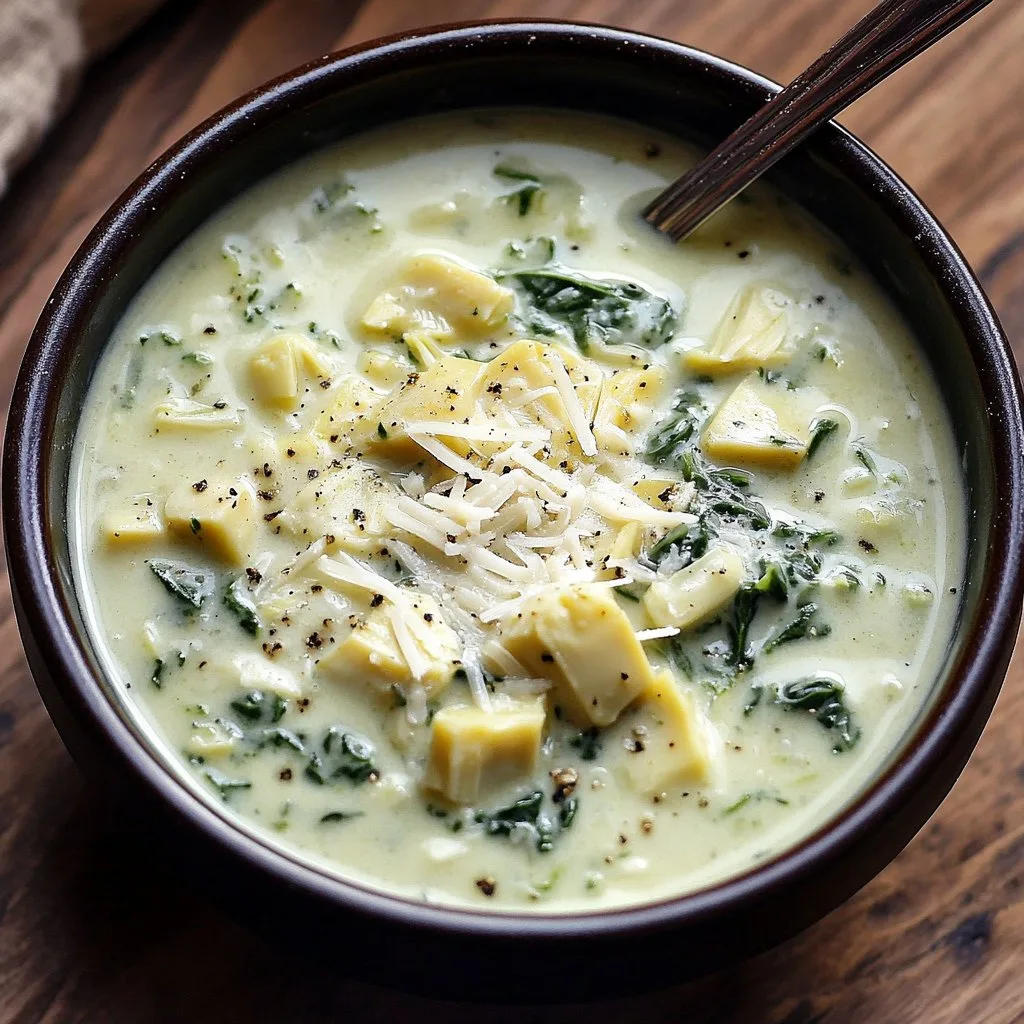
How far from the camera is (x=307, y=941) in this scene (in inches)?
71.6

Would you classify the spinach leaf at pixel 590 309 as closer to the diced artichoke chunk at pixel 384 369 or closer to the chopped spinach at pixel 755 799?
the diced artichoke chunk at pixel 384 369

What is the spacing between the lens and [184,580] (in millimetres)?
2074

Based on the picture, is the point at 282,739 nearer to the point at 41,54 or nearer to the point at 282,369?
the point at 282,369

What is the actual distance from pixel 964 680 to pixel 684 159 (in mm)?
1030

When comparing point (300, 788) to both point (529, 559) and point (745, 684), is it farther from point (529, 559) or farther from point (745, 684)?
point (745, 684)

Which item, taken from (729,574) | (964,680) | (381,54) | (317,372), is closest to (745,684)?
(729,574)

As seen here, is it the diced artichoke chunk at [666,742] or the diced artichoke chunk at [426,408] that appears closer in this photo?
the diced artichoke chunk at [666,742]

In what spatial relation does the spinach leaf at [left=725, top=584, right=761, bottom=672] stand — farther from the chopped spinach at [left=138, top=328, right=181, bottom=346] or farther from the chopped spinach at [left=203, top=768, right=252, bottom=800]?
the chopped spinach at [left=138, top=328, right=181, bottom=346]

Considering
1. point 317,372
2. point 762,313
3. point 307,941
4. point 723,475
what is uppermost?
point 762,313

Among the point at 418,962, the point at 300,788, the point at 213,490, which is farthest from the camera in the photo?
the point at 213,490

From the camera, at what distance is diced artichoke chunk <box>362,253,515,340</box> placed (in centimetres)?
229

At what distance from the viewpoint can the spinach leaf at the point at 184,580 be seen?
206 cm

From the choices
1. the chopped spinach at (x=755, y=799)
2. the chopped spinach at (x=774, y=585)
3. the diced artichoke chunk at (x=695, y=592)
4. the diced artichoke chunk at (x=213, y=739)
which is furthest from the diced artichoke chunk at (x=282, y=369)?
the chopped spinach at (x=755, y=799)

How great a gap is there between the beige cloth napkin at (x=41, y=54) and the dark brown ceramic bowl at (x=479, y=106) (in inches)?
20.2
